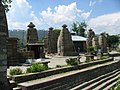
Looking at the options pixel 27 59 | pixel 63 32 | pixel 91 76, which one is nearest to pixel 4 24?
pixel 91 76

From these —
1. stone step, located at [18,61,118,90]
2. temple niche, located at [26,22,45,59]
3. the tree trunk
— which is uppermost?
temple niche, located at [26,22,45,59]

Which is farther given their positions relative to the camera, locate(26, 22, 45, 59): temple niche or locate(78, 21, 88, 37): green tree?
locate(78, 21, 88, 37): green tree

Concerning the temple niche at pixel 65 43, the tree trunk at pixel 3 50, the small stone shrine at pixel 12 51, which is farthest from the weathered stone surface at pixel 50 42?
the tree trunk at pixel 3 50

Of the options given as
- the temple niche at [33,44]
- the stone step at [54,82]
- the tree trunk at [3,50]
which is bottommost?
the stone step at [54,82]

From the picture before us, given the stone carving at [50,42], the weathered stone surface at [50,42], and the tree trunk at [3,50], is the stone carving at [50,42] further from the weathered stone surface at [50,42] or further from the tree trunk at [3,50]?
the tree trunk at [3,50]

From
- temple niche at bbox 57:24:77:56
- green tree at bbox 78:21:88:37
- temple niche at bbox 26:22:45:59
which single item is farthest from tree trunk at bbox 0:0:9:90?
green tree at bbox 78:21:88:37

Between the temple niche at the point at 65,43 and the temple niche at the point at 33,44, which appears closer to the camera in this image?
the temple niche at the point at 33,44

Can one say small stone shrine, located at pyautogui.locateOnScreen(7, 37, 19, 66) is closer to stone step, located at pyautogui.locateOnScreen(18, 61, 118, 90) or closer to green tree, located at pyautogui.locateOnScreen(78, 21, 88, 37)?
stone step, located at pyautogui.locateOnScreen(18, 61, 118, 90)

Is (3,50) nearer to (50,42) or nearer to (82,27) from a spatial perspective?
(50,42)

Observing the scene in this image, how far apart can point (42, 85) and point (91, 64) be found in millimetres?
7701

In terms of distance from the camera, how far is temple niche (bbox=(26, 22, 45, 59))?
2420 centimetres

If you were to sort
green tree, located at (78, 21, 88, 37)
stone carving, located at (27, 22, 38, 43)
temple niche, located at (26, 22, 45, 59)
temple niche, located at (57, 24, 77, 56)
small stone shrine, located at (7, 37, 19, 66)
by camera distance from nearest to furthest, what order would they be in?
small stone shrine, located at (7, 37, 19, 66) → temple niche, located at (26, 22, 45, 59) → stone carving, located at (27, 22, 38, 43) → temple niche, located at (57, 24, 77, 56) → green tree, located at (78, 21, 88, 37)

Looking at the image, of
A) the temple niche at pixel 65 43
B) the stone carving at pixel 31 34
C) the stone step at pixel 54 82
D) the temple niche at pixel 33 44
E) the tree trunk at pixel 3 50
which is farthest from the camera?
the temple niche at pixel 65 43

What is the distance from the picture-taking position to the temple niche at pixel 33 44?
2420 cm
